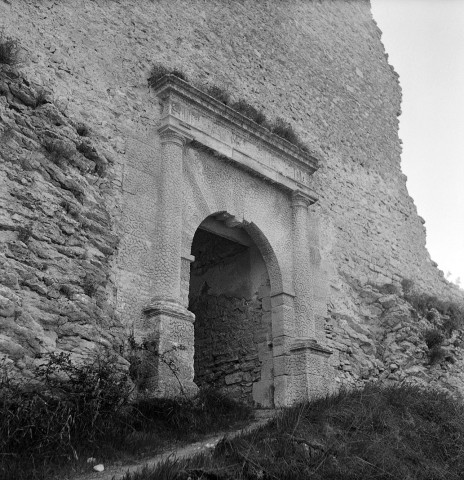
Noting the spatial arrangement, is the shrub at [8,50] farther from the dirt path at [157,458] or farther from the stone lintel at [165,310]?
the dirt path at [157,458]

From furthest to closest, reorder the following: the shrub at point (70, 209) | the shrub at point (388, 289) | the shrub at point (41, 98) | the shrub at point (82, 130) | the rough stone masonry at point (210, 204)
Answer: the shrub at point (388, 289), the shrub at point (82, 130), the shrub at point (41, 98), the shrub at point (70, 209), the rough stone masonry at point (210, 204)

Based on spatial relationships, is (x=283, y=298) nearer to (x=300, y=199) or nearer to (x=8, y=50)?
(x=300, y=199)

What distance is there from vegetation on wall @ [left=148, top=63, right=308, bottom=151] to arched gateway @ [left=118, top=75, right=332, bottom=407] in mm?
231

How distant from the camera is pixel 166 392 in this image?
20.6 ft

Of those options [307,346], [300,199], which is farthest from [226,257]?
[307,346]

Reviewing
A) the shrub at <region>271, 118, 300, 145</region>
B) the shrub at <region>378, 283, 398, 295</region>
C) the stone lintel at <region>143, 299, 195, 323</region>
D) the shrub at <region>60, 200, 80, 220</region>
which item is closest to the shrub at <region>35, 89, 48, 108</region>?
the shrub at <region>60, 200, 80, 220</region>

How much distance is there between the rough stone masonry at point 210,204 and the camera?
242 inches

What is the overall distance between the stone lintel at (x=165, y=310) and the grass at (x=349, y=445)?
4.95 feet

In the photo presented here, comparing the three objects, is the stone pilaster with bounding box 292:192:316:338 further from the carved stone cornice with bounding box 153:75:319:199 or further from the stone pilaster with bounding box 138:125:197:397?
the stone pilaster with bounding box 138:125:197:397

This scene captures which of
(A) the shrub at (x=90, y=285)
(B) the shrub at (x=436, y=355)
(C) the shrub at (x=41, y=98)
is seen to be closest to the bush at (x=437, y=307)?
(B) the shrub at (x=436, y=355)

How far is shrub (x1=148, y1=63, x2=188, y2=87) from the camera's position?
26.2 ft

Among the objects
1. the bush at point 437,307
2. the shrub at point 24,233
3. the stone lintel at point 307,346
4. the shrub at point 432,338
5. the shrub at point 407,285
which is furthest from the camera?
the shrub at point 407,285

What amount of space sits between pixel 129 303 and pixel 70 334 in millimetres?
956

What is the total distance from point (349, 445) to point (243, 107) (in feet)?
16.8
